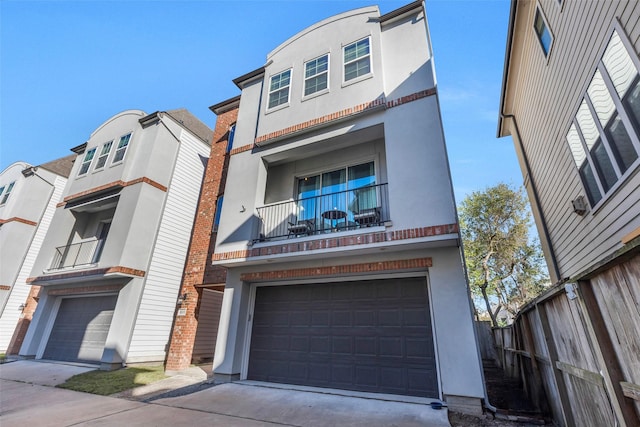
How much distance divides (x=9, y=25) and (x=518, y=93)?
58.6 feet

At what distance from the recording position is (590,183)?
5.35m

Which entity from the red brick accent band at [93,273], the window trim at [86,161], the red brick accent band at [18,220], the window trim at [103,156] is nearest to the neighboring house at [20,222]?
the red brick accent band at [18,220]

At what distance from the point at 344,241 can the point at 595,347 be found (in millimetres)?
4332

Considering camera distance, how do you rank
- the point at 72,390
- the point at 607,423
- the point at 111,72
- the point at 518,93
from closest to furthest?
the point at 607,423
the point at 72,390
the point at 518,93
the point at 111,72

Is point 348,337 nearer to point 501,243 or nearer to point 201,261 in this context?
point 201,261

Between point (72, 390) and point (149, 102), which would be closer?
point (72, 390)

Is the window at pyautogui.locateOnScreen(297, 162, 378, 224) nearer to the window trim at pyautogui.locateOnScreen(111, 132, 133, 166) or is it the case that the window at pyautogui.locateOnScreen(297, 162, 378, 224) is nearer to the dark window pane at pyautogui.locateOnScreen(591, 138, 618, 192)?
the dark window pane at pyautogui.locateOnScreen(591, 138, 618, 192)

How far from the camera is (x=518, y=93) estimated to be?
8.59 meters

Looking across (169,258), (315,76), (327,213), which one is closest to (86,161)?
(169,258)

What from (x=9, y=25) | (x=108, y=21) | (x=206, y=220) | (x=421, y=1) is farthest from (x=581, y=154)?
(x=9, y=25)

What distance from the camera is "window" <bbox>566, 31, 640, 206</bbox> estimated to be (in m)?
3.85

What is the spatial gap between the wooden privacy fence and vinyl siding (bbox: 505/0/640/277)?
2042mm

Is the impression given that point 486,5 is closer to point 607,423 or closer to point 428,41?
point 428,41

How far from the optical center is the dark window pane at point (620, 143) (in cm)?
409
